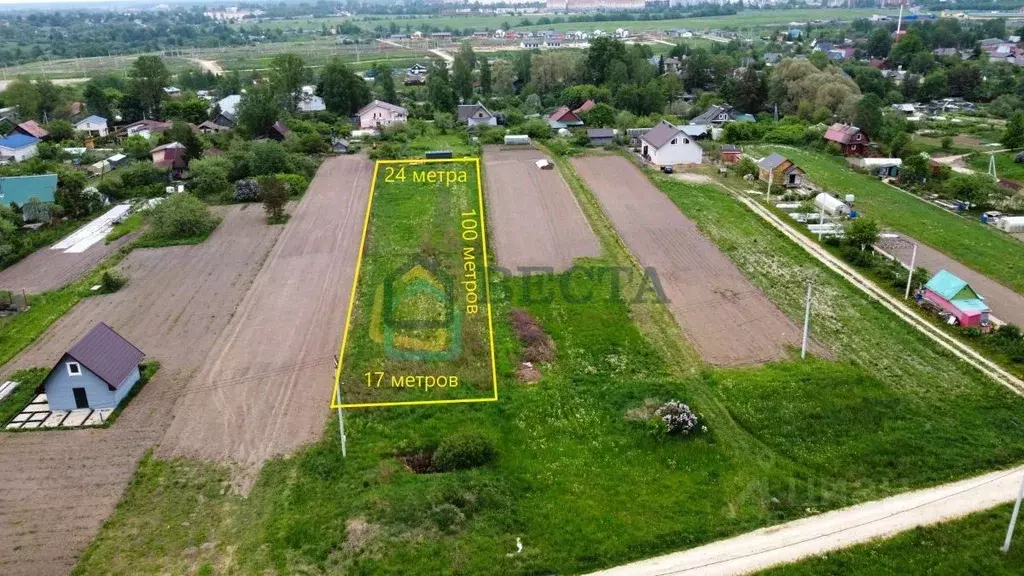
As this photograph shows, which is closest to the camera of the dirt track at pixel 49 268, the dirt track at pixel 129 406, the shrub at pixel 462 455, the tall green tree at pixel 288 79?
the dirt track at pixel 129 406

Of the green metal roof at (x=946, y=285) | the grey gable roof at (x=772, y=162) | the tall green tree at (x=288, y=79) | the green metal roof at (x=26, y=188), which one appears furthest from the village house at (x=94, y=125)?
the green metal roof at (x=946, y=285)

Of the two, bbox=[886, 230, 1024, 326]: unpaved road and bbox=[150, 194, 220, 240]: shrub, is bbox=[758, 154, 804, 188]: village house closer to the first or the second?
bbox=[886, 230, 1024, 326]: unpaved road

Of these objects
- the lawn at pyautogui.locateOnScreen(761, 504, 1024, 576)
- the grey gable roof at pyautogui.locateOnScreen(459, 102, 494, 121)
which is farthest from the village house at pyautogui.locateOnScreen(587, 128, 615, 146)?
the lawn at pyautogui.locateOnScreen(761, 504, 1024, 576)

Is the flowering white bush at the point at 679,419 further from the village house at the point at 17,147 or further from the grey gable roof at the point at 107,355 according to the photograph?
the village house at the point at 17,147

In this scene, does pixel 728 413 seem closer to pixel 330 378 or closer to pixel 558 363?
pixel 558 363

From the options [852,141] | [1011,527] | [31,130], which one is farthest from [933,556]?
[31,130]

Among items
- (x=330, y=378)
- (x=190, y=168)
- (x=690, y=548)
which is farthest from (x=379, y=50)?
(x=690, y=548)

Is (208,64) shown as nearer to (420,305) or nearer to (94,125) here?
(94,125)
